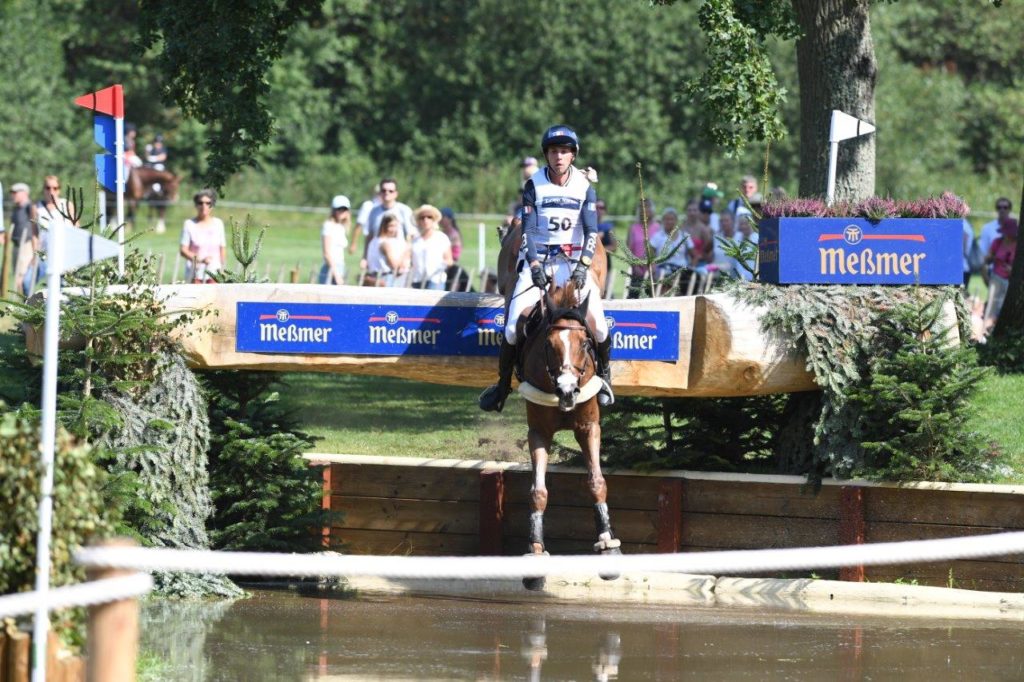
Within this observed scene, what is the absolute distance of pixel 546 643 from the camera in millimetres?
10219

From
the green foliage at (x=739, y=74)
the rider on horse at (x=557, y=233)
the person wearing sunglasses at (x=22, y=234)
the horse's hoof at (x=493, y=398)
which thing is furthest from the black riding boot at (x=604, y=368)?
the person wearing sunglasses at (x=22, y=234)

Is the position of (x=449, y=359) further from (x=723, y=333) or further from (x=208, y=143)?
(x=208, y=143)

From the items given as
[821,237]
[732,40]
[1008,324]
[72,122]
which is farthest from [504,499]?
[72,122]

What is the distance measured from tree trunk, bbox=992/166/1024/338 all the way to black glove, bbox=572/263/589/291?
22.8 ft

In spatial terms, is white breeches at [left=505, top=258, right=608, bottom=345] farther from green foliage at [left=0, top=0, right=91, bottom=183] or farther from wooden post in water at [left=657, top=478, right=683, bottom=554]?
green foliage at [left=0, top=0, right=91, bottom=183]

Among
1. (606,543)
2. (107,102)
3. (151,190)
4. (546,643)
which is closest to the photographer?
(546,643)

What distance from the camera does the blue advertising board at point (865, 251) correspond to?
11.9m

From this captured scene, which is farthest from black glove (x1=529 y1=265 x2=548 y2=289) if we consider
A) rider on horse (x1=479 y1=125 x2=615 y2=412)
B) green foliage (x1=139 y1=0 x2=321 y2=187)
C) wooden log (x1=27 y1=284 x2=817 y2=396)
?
green foliage (x1=139 y1=0 x2=321 y2=187)

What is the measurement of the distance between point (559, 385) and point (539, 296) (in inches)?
32.4

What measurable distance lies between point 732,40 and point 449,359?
4.81 m

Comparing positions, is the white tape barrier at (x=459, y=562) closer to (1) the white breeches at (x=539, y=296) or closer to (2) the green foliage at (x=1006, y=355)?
(1) the white breeches at (x=539, y=296)

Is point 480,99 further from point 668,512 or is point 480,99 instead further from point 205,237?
point 668,512

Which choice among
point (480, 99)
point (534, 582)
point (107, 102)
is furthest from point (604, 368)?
point (480, 99)

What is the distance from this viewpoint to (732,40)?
15.3m
